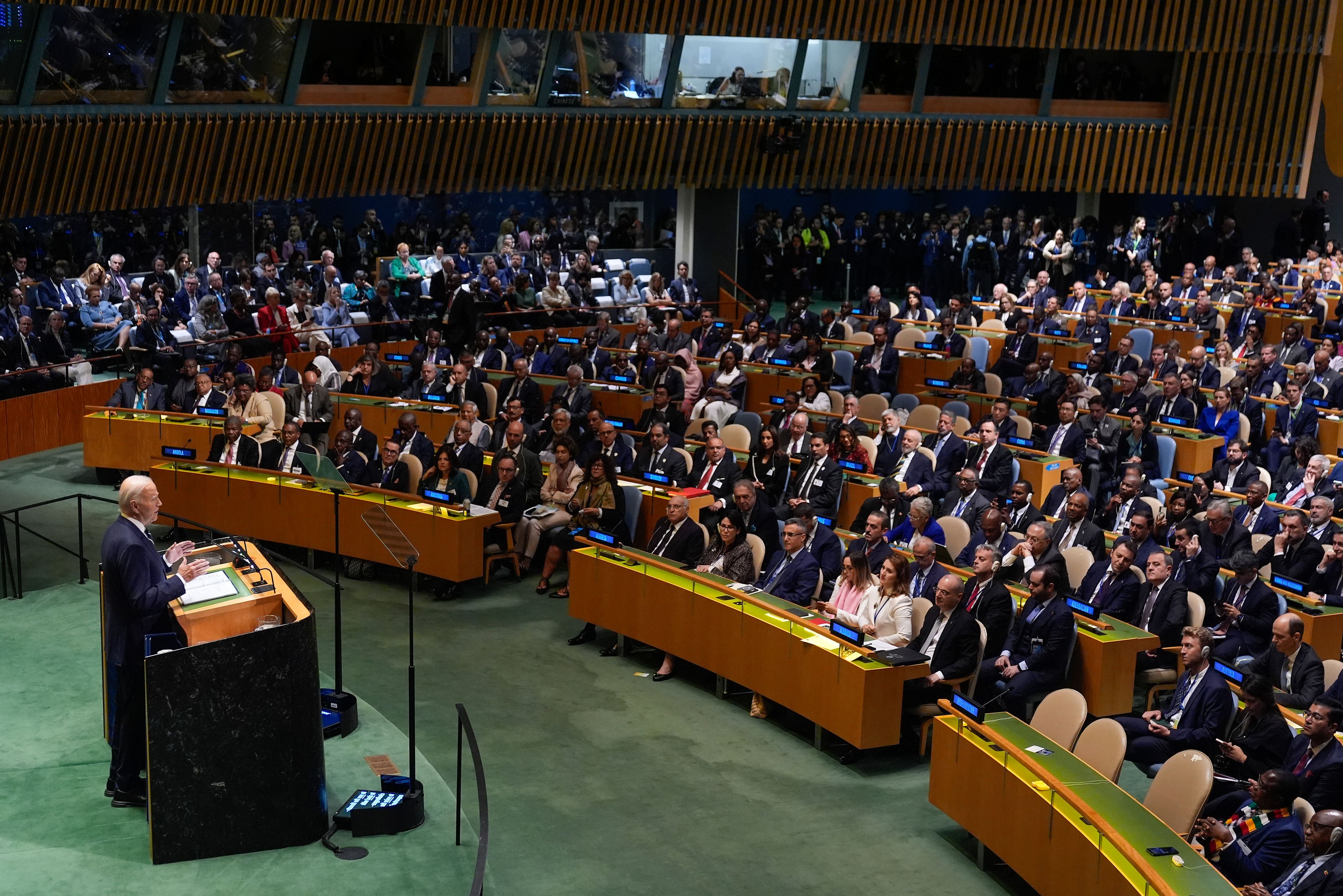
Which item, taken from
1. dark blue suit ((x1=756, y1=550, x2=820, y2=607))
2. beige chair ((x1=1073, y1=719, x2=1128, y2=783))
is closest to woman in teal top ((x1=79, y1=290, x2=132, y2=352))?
dark blue suit ((x1=756, y1=550, x2=820, y2=607))

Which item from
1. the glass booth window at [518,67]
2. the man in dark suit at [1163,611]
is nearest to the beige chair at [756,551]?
the man in dark suit at [1163,611]

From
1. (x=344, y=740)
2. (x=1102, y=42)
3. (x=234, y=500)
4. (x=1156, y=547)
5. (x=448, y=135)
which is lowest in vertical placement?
(x=344, y=740)

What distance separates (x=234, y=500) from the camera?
11.7m

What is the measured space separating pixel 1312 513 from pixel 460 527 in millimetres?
6034

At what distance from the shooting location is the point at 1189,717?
7332 millimetres

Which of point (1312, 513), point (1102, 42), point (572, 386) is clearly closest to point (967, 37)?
point (1102, 42)

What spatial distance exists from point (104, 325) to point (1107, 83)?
1341cm

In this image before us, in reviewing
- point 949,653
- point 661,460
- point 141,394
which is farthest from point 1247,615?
point 141,394

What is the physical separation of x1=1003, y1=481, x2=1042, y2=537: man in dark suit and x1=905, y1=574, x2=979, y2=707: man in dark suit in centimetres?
189

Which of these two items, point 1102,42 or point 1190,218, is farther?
point 1190,218

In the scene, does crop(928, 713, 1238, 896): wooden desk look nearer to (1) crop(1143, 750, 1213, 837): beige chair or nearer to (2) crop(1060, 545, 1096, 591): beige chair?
(1) crop(1143, 750, 1213, 837): beige chair

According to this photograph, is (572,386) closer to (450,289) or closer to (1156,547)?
(450,289)

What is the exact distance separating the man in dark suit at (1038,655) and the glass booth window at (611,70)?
37.3ft

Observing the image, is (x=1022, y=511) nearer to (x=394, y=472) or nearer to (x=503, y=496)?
(x=503, y=496)
